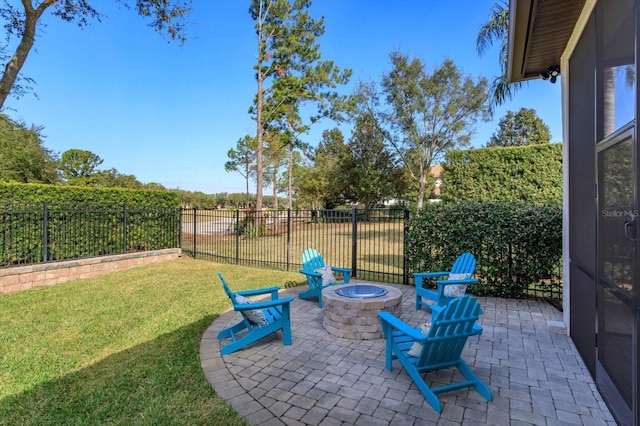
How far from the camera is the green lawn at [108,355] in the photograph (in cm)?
247

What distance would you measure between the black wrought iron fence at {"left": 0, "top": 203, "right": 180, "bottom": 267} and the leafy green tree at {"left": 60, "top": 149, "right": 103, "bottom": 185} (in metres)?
33.6

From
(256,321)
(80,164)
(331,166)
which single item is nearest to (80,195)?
(256,321)

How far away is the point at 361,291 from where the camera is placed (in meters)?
4.40

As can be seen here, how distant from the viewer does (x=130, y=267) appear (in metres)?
8.58

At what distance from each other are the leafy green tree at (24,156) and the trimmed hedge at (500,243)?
22.5 metres

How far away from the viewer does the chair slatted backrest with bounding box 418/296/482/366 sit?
98.2 inches

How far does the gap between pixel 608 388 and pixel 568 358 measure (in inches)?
33.8

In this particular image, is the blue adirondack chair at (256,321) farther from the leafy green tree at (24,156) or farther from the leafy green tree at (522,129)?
the leafy green tree at (522,129)

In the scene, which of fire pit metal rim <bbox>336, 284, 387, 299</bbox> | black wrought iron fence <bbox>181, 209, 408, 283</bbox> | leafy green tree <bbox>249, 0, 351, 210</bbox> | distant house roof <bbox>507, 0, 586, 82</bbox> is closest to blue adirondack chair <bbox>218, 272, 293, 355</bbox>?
fire pit metal rim <bbox>336, 284, 387, 299</bbox>

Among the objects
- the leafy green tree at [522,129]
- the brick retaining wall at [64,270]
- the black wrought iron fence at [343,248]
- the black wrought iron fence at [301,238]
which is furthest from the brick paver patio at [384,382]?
the leafy green tree at [522,129]

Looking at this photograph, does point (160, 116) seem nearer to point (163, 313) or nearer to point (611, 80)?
point (163, 313)

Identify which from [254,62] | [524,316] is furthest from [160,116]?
[524,316]

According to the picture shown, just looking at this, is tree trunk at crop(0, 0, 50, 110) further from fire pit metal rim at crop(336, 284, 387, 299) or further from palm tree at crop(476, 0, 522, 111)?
palm tree at crop(476, 0, 522, 111)

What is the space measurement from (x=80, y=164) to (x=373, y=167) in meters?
36.7
